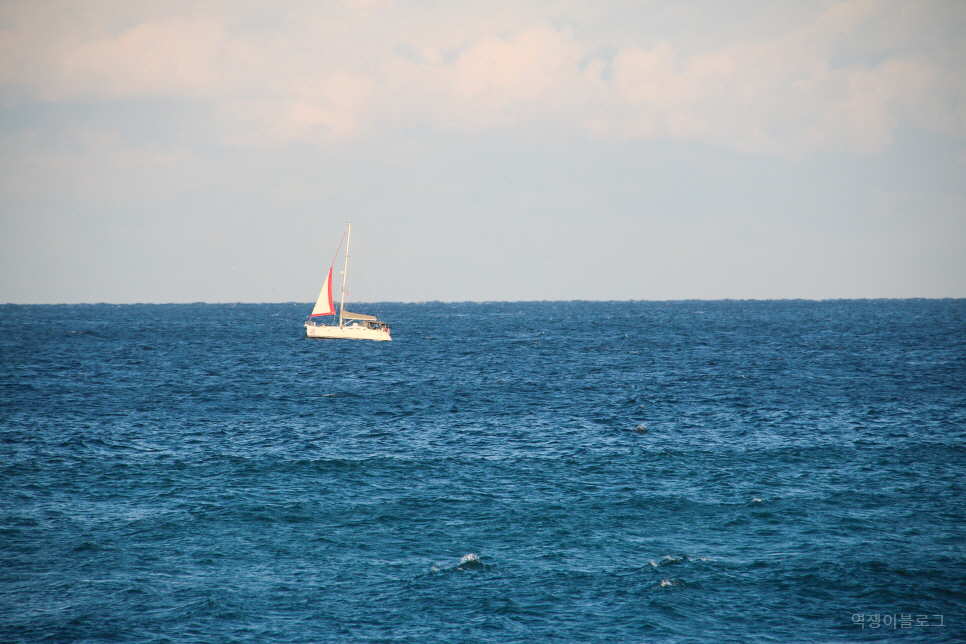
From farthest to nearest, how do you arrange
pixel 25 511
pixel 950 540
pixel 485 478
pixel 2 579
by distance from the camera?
pixel 485 478 → pixel 25 511 → pixel 950 540 → pixel 2 579

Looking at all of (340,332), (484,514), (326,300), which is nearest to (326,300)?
(326,300)

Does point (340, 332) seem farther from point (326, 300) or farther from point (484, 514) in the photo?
point (484, 514)

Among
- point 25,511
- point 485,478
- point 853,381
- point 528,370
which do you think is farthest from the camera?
Result: point 528,370

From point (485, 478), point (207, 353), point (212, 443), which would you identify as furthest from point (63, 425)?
point (207, 353)

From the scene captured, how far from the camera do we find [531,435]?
3872cm

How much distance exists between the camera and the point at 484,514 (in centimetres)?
2584

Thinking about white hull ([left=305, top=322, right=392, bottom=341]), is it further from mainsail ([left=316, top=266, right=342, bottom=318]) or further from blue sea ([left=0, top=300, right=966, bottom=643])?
blue sea ([left=0, top=300, right=966, bottom=643])

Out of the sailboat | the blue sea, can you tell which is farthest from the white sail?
the blue sea

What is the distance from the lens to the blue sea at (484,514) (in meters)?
18.3

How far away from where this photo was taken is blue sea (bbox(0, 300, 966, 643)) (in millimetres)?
18328

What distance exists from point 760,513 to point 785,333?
4360 inches

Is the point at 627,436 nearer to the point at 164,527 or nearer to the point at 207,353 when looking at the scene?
the point at 164,527

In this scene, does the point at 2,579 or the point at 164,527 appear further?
the point at 164,527

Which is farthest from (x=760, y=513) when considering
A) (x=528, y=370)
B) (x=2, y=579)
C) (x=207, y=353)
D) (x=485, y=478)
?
(x=207, y=353)
